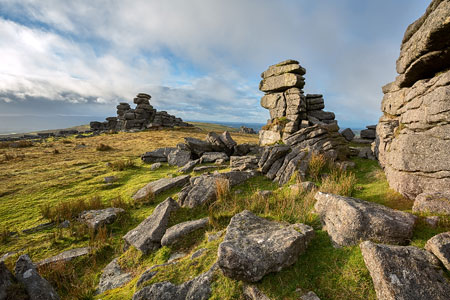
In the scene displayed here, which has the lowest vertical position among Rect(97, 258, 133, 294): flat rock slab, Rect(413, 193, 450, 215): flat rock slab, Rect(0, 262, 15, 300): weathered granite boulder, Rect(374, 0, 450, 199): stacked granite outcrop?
Rect(97, 258, 133, 294): flat rock slab

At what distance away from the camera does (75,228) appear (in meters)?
8.94

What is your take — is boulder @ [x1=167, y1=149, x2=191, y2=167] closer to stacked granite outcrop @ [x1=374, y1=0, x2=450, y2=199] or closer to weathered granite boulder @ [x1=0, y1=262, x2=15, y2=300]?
weathered granite boulder @ [x1=0, y1=262, x2=15, y2=300]

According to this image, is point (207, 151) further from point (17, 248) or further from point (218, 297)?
point (218, 297)

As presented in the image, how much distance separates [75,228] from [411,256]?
1177 cm

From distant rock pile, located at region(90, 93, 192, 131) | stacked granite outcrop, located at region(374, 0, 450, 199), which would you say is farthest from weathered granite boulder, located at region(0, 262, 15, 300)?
distant rock pile, located at region(90, 93, 192, 131)

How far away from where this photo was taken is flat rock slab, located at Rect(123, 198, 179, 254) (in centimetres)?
712

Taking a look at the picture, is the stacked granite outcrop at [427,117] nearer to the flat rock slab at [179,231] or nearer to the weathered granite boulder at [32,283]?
the flat rock slab at [179,231]

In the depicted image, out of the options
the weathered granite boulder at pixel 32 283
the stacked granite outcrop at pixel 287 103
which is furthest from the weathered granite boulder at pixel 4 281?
the stacked granite outcrop at pixel 287 103

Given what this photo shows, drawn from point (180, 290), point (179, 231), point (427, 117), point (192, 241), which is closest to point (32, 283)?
point (180, 290)

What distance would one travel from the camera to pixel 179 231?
730 cm

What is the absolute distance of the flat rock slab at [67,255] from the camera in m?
6.66

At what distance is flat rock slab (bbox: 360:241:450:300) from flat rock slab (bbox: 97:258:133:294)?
21.0 feet

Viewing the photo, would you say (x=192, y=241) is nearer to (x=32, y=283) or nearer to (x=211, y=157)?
(x=32, y=283)

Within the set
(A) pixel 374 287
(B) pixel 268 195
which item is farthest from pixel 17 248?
(A) pixel 374 287
